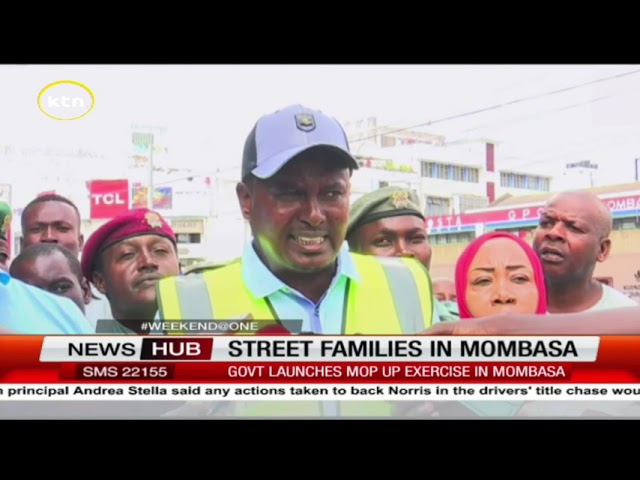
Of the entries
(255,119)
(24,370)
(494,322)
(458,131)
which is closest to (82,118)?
(255,119)

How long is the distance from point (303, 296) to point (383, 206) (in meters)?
0.65

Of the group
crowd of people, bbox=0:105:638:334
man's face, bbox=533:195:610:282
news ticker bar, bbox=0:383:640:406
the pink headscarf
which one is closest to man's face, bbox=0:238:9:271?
crowd of people, bbox=0:105:638:334

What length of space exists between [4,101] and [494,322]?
2936mm

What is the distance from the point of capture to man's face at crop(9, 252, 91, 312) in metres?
4.88

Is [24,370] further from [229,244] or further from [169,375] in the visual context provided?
[229,244]

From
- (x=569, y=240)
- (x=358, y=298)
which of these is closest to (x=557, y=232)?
(x=569, y=240)

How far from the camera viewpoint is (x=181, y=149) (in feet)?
16.2

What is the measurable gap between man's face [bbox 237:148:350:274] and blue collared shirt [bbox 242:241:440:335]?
51mm

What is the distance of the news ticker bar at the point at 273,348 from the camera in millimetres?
4910

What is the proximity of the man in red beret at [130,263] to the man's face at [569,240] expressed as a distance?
201cm

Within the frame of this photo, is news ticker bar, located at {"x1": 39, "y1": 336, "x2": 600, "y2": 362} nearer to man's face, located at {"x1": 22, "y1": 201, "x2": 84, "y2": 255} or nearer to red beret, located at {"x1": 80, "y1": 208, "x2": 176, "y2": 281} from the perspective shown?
red beret, located at {"x1": 80, "y1": 208, "x2": 176, "y2": 281}

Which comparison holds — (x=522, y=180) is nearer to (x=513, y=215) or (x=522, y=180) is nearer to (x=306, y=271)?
(x=513, y=215)

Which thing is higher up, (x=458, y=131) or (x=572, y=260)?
(x=458, y=131)

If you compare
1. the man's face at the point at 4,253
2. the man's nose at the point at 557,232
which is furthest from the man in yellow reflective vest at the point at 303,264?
the man's face at the point at 4,253
